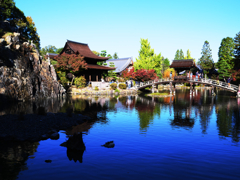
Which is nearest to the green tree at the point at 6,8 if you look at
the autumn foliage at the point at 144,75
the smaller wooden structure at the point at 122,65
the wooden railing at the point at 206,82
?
the autumn foliage at the point at 144,75

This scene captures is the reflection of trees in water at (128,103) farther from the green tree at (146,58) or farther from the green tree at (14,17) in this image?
the green tree at (146,58)

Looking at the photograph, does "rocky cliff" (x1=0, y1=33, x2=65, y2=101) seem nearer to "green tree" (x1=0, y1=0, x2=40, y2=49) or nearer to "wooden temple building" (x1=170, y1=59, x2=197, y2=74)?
"green tree" (x1=0, y1=0, x2=40, y2=49)

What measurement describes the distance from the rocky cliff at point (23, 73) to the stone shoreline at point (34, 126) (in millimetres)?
16143

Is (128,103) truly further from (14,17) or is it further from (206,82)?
(14,17)

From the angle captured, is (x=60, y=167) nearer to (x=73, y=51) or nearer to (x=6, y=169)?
(x=6, y=169)

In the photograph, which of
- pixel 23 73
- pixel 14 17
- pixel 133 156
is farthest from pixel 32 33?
pixel 133 156

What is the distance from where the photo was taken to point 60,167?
35.3 ft

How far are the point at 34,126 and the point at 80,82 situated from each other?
122 ft

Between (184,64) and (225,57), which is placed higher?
(225,57)

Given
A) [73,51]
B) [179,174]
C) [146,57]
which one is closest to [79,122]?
[179,174]

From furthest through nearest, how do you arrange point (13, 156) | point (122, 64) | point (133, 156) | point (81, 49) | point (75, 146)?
point (122, 64)
point (81, 49)
point (75, 146)
point (133, 156)
point (13, 156)

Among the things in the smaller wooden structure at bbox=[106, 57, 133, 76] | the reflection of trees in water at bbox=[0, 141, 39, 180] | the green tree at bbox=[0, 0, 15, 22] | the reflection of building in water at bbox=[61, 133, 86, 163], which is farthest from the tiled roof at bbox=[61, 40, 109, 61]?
the reflection of building in water at bbox=[61, 133, 86, 163]

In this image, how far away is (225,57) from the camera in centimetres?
7181

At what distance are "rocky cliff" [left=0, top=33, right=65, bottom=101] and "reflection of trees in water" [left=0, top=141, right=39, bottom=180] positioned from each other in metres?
21.4
